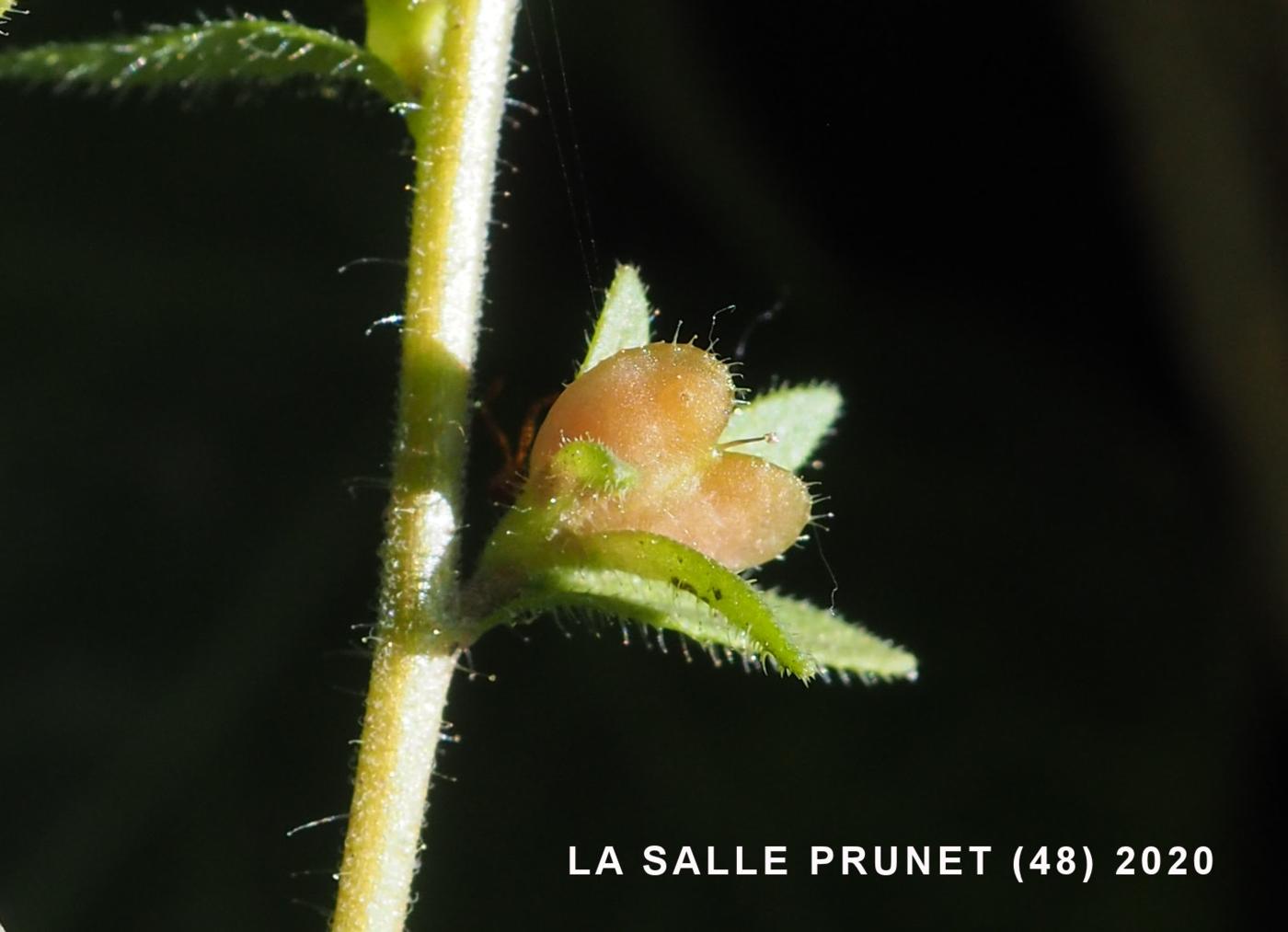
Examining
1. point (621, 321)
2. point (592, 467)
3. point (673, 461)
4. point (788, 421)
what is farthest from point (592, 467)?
point (788, 421)

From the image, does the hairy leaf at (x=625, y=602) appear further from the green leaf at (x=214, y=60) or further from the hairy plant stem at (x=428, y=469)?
the green leaf at (x=214, y=60)

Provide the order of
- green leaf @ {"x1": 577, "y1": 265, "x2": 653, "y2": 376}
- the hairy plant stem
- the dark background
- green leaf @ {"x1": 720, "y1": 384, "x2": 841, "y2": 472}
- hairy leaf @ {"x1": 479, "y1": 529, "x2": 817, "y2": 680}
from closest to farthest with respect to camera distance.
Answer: hairy leaf @ {"x1": 479, "y1": 529, "x2": 817, "y2": 680}
the hairy plant stem
green leaf @ {"x1": 577, "y1": 265, "x2": 653, "y2": 376}
green leaf @ {"x1": 720, "y1": 384, "x2": 841, "y2": 472}
the dark background

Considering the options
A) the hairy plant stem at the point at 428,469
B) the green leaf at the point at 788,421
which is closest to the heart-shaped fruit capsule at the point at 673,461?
the hairy plant stem at the point at 428,469

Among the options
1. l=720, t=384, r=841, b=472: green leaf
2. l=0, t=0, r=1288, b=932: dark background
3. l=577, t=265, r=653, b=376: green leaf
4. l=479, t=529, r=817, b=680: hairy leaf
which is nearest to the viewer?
l=479, t=529, r=817, b=680: hairy leaf

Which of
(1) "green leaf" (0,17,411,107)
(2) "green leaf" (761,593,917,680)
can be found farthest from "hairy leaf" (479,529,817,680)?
(1) "green leaf" (0,17,411,107)

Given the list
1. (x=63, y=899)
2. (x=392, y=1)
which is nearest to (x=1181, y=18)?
(x=392, y=1)

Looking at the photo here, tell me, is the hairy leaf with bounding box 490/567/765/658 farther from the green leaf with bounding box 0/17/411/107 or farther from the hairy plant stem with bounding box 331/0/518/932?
the green leaf with bounding box 0/17/411/107
